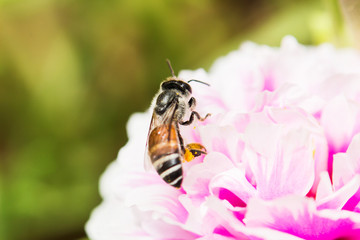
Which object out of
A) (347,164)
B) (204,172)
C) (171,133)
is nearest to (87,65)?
(171,133)

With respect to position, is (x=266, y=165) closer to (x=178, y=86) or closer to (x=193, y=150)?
(x=193, y=150)

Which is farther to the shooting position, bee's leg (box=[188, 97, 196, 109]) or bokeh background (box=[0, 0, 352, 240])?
bokeh background (box=[0, 0, 352, 240])

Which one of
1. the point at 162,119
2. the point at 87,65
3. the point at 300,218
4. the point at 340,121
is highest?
the point at 87,65

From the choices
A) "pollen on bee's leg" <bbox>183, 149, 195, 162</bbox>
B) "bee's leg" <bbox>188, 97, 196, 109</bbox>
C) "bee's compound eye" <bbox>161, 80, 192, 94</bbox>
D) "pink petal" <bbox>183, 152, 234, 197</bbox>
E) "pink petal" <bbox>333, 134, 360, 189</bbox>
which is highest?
"bee's compound eye" <bbox>161, 80, 192, 94</bbox>

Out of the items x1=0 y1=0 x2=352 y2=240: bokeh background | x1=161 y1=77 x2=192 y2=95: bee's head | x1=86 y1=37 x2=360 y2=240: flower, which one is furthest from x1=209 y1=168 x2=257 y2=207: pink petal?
x1=0 y1=0 x2=352 y2=240: bokeh background

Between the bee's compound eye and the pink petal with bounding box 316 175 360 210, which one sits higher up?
the bee's compound eye

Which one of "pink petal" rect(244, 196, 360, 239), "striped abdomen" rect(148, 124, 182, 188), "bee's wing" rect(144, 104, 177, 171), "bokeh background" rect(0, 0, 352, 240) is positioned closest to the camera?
"pink petal" rect(244, 196, 360, 239)

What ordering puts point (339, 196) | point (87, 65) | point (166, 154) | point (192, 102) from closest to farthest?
point (339, 196) < point (166, 154) < point (192, 102) < point (87, 65)

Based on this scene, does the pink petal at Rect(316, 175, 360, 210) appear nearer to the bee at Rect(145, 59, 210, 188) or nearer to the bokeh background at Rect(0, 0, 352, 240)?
the bee at Rect(145, 59, 210, 188)
